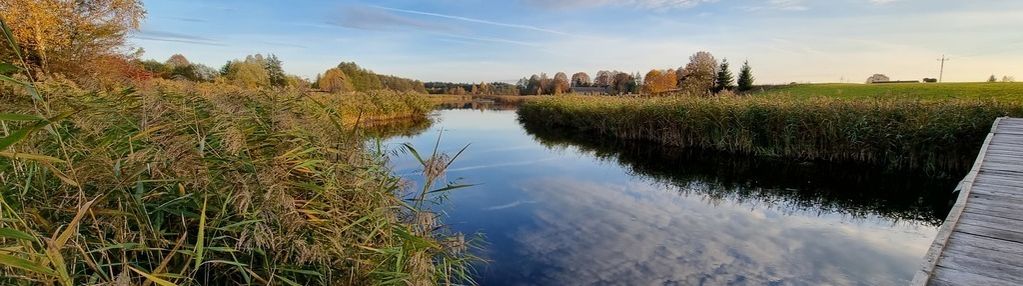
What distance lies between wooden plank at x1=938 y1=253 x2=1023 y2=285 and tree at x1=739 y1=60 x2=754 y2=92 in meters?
44.8

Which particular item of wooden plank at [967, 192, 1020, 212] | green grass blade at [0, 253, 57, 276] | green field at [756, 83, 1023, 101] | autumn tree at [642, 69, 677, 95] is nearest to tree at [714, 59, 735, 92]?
autumn tree at [642, 69, 677, 95]

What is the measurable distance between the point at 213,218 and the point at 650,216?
5.64 metres

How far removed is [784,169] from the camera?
33.7 feet

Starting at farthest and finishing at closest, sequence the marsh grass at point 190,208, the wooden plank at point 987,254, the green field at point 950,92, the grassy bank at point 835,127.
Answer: the green field at point 950,92, the grassy bank at point 835,127, the wooden plank at point 987,254, the marsh grass at point 190,208

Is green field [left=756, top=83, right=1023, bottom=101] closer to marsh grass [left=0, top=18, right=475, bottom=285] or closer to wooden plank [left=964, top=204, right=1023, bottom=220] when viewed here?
wooden plank [left=964, top=204, right=1023, bottom=220]

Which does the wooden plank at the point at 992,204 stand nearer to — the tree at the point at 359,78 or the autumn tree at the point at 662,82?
the autumn tree at the point at 662,82

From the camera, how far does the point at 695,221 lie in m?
6.45

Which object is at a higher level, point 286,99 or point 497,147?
point 286,99

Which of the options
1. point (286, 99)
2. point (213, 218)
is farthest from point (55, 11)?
point (213, 218)

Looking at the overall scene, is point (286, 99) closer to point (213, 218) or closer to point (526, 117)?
point (213, 218)

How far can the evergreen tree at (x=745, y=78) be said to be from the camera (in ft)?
141

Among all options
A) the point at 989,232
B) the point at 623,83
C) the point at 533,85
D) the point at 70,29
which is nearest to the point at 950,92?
the point at 989,232

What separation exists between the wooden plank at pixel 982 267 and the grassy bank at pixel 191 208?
3.32m

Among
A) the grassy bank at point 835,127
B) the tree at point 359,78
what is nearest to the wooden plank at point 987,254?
the grassy bank at point 835,127
